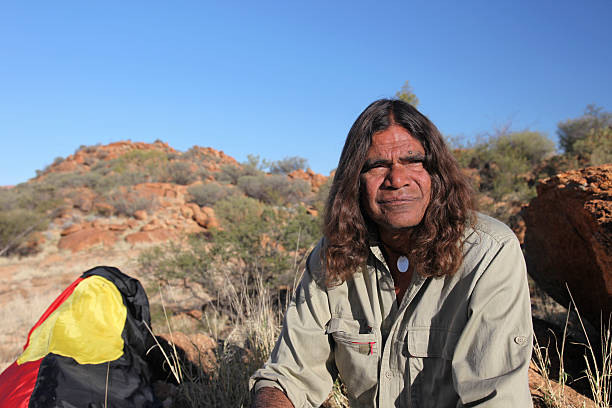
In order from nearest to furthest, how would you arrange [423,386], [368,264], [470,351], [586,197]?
[470,351]
[423,386]
[368,264]
[586,197]

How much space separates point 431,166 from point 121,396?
2155 millimetres

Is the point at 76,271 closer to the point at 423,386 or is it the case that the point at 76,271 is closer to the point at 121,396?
the point at 121,396

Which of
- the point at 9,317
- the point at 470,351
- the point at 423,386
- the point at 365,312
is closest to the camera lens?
the point at 470,351

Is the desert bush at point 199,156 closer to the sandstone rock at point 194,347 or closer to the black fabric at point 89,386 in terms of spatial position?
the sandstone rock at point 194,347

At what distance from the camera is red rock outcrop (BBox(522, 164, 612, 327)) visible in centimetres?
233

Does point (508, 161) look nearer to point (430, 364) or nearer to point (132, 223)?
point (430, 364)

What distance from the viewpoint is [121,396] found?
2293 mm

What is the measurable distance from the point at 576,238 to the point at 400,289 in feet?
5.87

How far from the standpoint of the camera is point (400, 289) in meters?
1.65

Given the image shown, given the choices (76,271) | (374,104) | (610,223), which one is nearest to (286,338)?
(374,104)

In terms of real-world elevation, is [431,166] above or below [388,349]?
above

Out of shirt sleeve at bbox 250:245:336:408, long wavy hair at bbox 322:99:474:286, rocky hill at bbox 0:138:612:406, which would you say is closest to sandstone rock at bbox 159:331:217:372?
rocky hill at bbox 0:138:612:406

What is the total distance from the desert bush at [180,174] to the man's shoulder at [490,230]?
23.9 m

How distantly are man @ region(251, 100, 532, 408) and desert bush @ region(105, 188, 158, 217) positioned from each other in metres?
16.3
